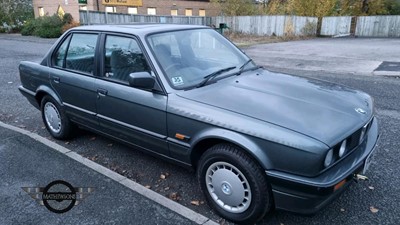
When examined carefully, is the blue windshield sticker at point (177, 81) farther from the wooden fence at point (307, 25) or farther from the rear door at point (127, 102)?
the wooden fence at point (307, 25)

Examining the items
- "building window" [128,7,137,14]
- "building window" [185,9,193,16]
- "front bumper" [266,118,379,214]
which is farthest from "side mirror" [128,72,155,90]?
"building window" [185,9,193,16]

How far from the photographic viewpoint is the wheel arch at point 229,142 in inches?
96.7

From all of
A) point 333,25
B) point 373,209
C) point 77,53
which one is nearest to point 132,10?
point 333,25

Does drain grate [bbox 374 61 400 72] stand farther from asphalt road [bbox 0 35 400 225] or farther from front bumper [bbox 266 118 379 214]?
front bumper [bbox 266 118 379 214]

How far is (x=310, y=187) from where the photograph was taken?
90.4 inches

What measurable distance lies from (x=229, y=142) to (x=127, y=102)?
4.25 feet

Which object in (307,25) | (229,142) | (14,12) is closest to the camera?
(229,142)

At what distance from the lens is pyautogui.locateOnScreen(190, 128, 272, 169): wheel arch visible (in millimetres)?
2457

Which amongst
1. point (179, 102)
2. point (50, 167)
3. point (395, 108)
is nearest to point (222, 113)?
point (179, 102)

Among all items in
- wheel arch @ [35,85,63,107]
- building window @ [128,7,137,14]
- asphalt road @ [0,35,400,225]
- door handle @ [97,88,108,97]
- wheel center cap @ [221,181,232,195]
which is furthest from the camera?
building window @ [128,7,137,14]

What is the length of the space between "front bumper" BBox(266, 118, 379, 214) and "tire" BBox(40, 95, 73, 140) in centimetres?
310

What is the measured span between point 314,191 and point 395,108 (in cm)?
447

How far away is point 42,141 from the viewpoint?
15.1 ft

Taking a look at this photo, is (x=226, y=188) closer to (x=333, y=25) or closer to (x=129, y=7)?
(x=333, y=25)
